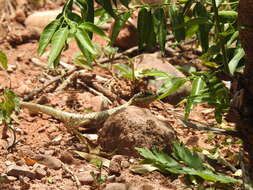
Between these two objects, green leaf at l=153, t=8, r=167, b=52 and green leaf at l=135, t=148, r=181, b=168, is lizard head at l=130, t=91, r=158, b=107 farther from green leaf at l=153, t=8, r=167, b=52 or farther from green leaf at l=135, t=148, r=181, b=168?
green leaf at l=135, t=148, r=181, b=168

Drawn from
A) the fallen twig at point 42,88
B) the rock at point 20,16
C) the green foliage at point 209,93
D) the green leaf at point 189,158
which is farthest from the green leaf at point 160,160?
the rock at point 20,16

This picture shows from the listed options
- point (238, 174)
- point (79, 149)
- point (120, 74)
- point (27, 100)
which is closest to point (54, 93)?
point (27, 100)

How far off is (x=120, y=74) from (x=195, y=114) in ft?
2.05

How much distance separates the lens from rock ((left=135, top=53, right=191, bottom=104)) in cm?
350

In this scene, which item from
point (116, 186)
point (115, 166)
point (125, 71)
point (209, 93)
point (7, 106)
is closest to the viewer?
point (116, 186)

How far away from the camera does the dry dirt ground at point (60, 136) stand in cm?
232

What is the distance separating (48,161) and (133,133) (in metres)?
0.46

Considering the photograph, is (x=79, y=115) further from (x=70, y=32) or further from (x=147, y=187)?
(x=70, y=32)

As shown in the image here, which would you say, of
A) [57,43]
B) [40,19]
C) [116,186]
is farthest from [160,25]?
[40,19]

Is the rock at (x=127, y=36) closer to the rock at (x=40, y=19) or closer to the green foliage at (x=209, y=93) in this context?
the rock at (x=40, y=19)

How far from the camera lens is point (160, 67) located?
12.1 ft

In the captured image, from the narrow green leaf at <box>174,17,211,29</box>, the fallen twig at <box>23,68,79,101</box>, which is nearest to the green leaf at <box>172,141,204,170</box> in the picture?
the narrow green leaf at <box>174,17,211,29</box>

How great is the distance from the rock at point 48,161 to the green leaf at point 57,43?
77cm

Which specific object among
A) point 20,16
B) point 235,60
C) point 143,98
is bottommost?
point 143,98
